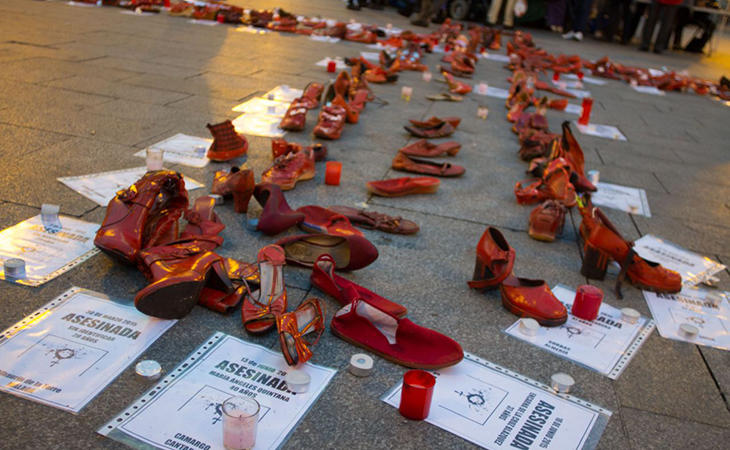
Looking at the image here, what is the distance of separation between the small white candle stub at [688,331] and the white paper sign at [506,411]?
26.6 inches

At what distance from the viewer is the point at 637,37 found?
13742 millimetres

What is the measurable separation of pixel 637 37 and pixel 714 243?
12.0 m

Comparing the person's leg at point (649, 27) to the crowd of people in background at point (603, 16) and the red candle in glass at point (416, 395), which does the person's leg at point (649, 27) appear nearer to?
the crowd of people in background at point (603, 16)

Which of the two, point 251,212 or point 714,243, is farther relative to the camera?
point 714,243

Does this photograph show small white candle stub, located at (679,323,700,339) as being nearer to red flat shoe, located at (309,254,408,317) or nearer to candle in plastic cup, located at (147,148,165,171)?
red flat shoe, located at (309,254,408,317)

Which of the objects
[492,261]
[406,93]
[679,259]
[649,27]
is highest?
[649,27]

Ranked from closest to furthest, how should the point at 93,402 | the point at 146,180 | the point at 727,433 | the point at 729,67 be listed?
the point at 93,402 < the point at 727,433 < the point at 146,180 < the point at 729,67

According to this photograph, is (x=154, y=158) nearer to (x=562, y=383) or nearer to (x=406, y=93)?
(x=562, y=383)

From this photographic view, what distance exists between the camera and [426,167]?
3.78 meters

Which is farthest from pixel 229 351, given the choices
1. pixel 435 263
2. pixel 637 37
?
pixel 637 37

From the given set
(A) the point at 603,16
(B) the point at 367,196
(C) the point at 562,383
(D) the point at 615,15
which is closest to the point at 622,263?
(C) the point at 562,383

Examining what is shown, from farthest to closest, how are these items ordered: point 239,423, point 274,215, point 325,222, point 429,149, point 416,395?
point 429,149
point 325,222
point 274,215
point 416,395
point 239,423

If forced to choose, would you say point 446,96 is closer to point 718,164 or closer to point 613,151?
point 613,151

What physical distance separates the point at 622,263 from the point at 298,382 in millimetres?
1556
